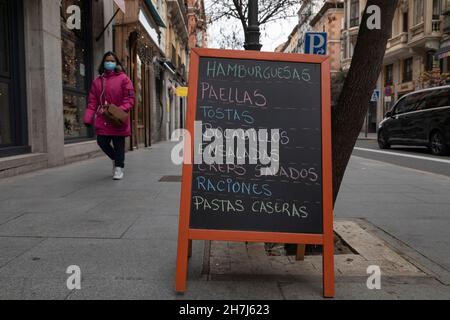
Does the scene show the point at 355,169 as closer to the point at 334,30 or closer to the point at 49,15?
the point at 49,15

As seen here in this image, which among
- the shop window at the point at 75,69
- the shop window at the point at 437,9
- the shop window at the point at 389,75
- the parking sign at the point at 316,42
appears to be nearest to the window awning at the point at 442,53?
the shop window at the point at 437,9

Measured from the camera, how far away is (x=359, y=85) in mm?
3574

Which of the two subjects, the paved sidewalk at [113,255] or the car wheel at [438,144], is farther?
the car wheel at [438,144]

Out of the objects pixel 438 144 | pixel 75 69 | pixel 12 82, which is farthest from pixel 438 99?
pixel 12 82

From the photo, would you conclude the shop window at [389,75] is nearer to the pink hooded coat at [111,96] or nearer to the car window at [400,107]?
the car window at [400,107]

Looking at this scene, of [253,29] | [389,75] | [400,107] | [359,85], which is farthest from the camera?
[389,75]

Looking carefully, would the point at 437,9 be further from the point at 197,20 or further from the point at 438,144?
the point at 438,144

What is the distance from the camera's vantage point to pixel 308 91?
9.93 feet

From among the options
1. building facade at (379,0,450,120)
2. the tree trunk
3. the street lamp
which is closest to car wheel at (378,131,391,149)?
building facade at (379,0,450,120)

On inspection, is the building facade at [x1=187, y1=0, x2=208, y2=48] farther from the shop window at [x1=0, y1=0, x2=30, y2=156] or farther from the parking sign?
the shop window at [x1=0, y1=0, x2=30, y2=156]

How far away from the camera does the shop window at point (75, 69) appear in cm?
979

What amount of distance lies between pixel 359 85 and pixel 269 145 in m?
1.10

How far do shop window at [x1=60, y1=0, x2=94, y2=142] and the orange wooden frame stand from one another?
7.50 metres

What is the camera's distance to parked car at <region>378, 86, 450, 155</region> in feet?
44.8
